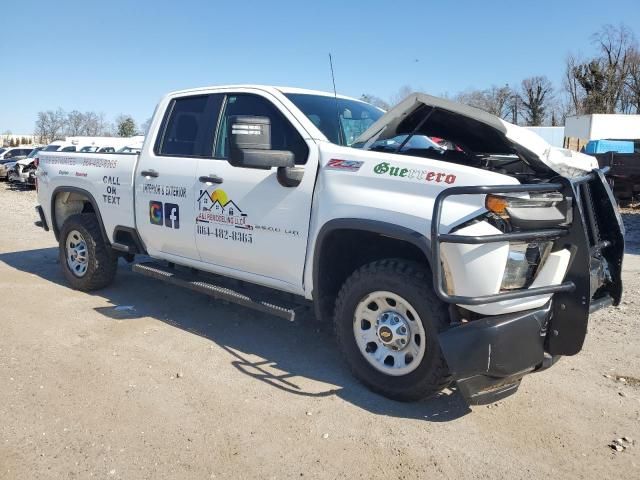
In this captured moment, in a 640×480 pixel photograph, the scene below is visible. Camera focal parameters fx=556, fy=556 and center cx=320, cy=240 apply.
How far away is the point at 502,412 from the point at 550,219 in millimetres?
1310

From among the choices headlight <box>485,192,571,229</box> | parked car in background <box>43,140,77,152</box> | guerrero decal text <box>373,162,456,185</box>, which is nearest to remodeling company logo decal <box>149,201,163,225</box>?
guerrero decal text <box>373,162,456,185</box>

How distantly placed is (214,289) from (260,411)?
1.35m

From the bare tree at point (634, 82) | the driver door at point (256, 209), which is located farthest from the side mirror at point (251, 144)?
the bare tree at point (634, 82)

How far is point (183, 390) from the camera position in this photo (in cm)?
382

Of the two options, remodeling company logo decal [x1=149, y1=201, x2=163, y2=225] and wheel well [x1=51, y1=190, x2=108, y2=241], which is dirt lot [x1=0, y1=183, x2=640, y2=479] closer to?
remodeling company logo decal [x1=149, y1=201, x2=163, y2=225]

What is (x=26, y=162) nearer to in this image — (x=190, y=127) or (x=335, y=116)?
(x=190, y=127)

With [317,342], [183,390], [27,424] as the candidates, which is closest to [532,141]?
[317,342]

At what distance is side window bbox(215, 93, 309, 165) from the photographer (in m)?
4.10

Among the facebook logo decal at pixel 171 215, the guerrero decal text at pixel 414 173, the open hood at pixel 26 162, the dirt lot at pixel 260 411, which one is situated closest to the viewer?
the dirt lot at pixel 260 411

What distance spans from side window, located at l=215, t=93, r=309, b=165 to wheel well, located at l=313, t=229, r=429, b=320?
2.11 feet

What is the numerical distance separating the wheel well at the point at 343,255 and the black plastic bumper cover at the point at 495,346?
0.70 metres

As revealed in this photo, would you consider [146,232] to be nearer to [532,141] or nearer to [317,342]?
[317,342]

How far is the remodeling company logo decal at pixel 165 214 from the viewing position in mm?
4919

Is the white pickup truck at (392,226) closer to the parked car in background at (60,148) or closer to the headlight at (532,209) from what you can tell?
the headlight at (532,209)
